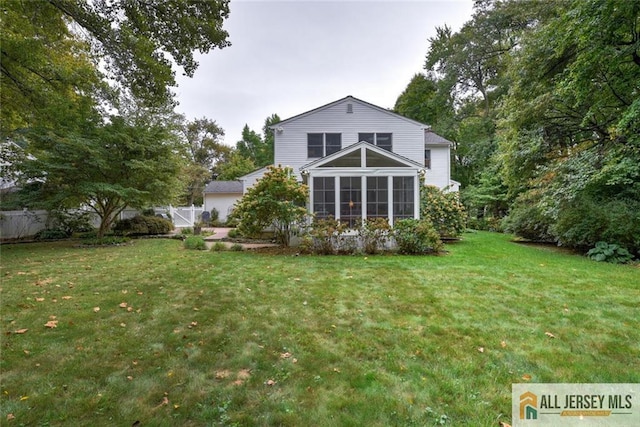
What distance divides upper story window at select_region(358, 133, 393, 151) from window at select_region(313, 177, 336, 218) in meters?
5.11

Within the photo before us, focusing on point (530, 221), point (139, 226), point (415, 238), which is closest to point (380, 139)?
point (415, 238)

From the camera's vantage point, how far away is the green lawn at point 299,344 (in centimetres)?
230

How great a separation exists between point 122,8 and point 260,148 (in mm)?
36164

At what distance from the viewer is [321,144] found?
47.3 ft

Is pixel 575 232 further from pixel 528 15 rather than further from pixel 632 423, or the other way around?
pixel 528 15

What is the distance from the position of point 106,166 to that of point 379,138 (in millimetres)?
11709

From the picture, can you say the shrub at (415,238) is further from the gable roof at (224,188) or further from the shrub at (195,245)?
the gable roof at (224,188)

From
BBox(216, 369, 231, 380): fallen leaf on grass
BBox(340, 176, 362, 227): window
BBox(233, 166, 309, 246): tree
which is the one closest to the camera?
BBox(216, 369, 231, 380): fallen leaf on grass

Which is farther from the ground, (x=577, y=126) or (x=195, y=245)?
(x=577, y=126)

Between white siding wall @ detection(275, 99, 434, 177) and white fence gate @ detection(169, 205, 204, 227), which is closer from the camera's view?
white siding wall @ detection(275, 99, 434, 177)

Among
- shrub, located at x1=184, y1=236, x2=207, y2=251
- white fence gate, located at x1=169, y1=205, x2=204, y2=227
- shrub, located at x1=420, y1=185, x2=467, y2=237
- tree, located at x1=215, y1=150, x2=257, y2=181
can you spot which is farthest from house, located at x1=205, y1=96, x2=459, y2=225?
tree, located at x1=215, y1=150, x2=257, y2=181

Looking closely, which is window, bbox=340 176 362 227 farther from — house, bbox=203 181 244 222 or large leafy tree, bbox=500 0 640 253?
house, bbox=203 181 244 222

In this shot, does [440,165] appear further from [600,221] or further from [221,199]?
[221,199]

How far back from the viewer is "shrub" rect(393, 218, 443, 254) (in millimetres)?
9391
